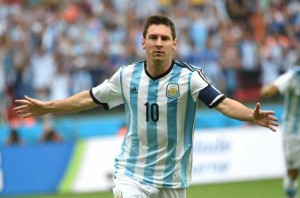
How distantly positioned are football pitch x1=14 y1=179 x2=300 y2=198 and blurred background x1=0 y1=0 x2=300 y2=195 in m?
0.45

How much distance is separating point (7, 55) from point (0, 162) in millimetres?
3602

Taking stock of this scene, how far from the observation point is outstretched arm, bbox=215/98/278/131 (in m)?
6.75

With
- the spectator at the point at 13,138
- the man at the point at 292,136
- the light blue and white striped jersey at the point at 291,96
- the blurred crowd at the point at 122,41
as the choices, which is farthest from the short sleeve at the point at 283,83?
the blurred crowd at the point at 122,41

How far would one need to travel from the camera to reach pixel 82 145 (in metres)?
15.1

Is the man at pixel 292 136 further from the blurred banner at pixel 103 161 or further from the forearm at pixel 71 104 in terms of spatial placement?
the forearm at pixel 71 104

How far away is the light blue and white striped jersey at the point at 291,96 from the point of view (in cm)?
1130

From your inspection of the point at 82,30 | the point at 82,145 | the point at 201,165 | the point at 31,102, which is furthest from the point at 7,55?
the point at 31,102

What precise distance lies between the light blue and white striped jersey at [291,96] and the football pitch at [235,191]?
7.23 feet

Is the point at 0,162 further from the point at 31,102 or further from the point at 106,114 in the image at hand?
the point at 31,102

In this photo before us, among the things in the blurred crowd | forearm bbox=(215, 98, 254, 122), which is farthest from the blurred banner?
forearm bbox=(215, 98, 254, 122)

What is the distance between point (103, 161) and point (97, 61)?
3.45 m

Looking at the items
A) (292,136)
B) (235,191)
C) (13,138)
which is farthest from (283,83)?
(13,138)

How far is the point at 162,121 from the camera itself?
7.36 metres

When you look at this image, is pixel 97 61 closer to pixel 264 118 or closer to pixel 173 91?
pixel 173 91
